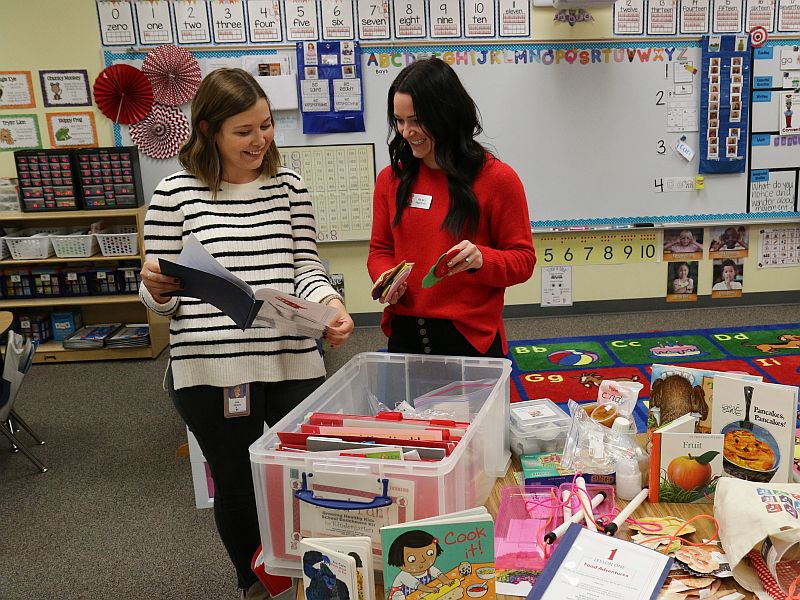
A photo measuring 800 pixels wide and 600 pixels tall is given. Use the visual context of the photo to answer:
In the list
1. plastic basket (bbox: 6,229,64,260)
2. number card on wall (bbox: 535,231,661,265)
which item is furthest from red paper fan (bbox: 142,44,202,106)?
number card on wall (bbox: 535,231,661,265)

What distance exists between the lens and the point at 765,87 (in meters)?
4.63

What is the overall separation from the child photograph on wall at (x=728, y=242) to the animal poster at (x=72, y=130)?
4242 mm

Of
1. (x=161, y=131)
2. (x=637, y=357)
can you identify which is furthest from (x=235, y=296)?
(x=161, y=131)

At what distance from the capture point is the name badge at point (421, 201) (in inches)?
68.5

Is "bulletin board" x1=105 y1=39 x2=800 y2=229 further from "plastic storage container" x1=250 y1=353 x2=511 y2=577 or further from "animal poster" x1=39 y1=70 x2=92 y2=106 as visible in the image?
"plastic storage container" x1=250 y1=353 x2=511 y2=577

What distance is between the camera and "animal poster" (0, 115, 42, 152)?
452cm

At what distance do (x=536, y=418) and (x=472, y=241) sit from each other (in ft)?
Result: 1.53

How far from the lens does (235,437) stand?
1.66 meters

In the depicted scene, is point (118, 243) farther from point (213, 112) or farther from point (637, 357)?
point (637, 357)

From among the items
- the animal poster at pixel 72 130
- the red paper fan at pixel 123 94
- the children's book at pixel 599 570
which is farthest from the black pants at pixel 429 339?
the animal poster at pixel 72 130

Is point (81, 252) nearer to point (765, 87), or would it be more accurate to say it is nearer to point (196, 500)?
point (196, 500)

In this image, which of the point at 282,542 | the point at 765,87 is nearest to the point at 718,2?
the point at 765,87

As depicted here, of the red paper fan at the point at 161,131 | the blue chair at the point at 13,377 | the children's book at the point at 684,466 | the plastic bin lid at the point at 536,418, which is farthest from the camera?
the red paper fan at the point at 161,131

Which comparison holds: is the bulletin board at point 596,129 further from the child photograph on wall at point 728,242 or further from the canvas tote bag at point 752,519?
the canvas tote bag at point 752,519
